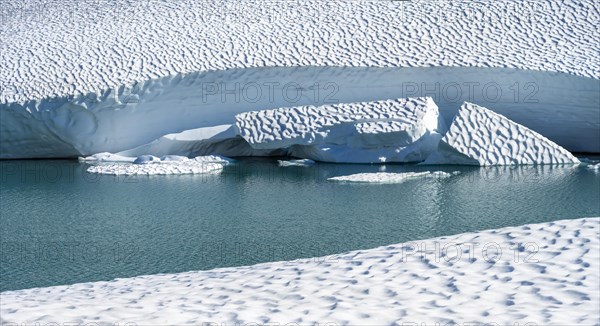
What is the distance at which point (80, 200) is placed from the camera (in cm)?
481

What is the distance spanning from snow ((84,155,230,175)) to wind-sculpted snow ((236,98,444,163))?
→ 515 millimetres

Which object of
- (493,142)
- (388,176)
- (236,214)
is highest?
(493,142)

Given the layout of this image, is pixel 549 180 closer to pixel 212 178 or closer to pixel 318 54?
pixel 212 178

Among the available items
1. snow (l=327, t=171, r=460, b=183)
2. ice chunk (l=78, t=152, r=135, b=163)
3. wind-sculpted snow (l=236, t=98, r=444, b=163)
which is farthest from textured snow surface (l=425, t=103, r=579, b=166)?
ice chunk (l=78, t=152, r=135, b=163)

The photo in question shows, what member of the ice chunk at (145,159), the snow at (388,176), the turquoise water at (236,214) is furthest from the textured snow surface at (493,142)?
the ice chunk at (145,159)

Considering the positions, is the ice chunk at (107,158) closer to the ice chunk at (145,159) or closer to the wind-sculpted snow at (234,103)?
the wind-sculpted snow at (234,103)

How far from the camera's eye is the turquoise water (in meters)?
3.12

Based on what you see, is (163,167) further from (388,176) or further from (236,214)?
(236,214)

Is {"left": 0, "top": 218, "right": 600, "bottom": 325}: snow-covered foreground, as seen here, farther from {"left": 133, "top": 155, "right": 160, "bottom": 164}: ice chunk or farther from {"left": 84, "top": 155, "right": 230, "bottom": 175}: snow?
{"left": 133, "top": 155, "right": 160, "bottom": 164}: ice chunk

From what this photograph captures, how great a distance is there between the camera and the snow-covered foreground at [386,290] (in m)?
1.73

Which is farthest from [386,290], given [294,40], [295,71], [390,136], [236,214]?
[294,40]

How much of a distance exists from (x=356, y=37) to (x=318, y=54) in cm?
51

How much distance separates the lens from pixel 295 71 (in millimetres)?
7406

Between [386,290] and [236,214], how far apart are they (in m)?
2.28
